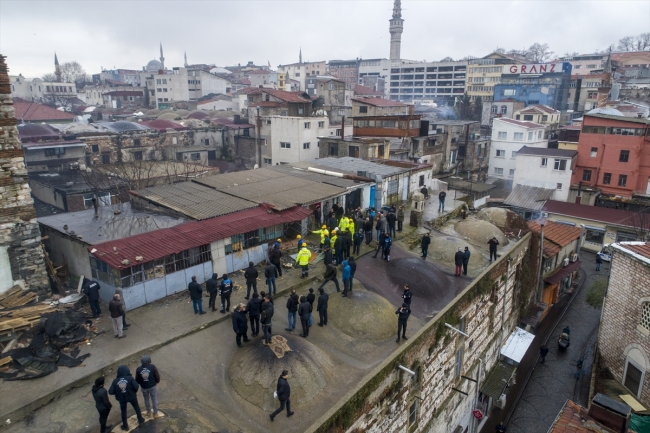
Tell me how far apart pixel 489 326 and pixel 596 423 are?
30.1 ft

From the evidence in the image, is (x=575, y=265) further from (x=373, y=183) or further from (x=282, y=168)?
(x=282, y=168)

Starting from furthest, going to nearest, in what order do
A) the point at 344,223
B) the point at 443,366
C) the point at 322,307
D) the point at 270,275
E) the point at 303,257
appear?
the point at 344,223
the point at 303,257
the point at 443,366
the point at 270,275
the point at 322,307

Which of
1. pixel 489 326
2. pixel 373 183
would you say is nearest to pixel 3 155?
pixel 373 183

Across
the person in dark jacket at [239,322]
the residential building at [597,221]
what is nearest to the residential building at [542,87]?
the residential building at [597,221]

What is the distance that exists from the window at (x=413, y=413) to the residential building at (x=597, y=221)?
28.4 meters

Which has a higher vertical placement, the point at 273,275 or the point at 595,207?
the point at 273,275

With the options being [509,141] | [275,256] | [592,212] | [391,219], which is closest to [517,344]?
[391,219]

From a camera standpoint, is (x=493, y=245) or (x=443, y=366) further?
(x=493, y=245)

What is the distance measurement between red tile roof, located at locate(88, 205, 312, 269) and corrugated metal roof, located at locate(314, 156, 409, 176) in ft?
29.0

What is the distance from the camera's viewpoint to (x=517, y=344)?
80.6 ft

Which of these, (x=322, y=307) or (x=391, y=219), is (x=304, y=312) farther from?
(x=391, y=219)

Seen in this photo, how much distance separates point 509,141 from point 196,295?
46699 mm

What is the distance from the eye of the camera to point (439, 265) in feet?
69.7

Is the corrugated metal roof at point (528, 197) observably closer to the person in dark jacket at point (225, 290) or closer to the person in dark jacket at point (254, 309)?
the person in dark jacket at point (225, 290)
